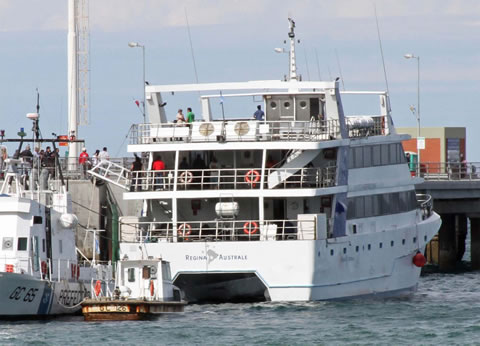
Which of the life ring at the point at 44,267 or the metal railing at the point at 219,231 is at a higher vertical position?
the metal railing at the point at 219,231

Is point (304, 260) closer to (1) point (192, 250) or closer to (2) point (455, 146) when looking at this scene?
(1) point (192, 250)

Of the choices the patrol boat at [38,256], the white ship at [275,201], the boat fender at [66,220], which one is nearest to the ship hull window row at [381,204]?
the white ship at [275,201]

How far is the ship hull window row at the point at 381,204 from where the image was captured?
49.7m

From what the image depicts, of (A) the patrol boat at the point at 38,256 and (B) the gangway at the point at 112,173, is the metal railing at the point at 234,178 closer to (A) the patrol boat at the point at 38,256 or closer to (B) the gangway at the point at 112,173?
(B) the gangway at the point at 112,173

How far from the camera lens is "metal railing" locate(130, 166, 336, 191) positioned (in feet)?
155

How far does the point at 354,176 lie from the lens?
163ft

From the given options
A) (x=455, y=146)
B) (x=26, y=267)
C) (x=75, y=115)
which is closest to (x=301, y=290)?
(x=26, y=267)

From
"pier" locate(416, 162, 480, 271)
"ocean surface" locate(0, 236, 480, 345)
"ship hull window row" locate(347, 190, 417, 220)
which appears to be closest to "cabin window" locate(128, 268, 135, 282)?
"ocean surface" locate(0, 236, 480, 345)

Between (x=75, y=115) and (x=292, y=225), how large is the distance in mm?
19890

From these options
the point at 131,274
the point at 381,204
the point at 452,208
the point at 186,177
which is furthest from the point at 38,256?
the point at 452,208

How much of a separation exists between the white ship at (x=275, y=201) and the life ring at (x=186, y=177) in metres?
0.05

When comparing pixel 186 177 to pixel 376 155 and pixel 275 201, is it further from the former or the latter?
pixel 376 155

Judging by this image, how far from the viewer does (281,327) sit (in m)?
41.5

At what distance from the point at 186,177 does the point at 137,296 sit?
5397mm
